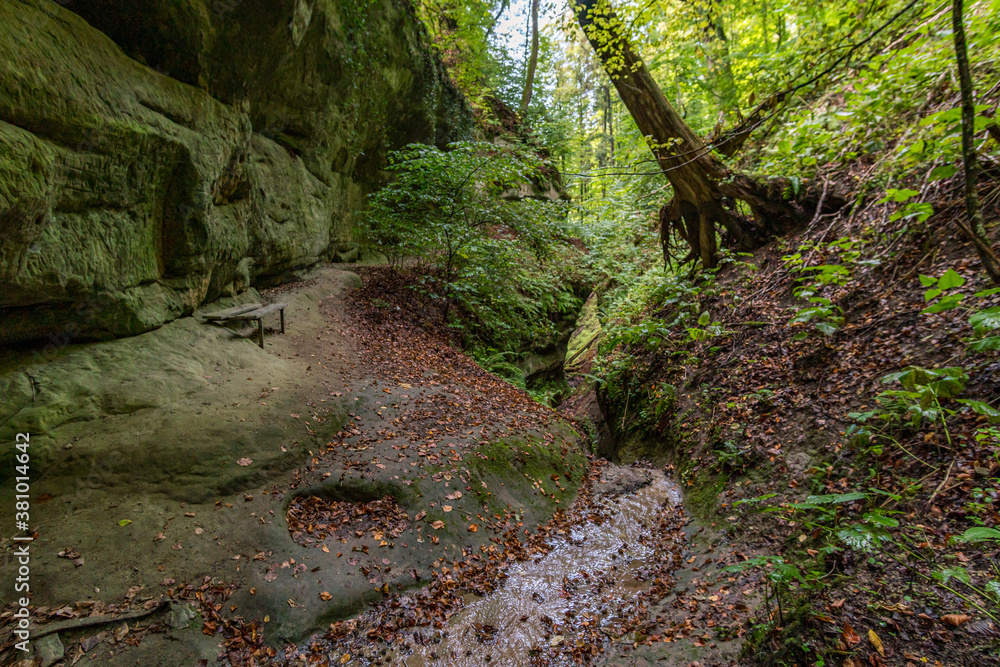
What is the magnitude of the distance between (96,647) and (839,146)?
10687mm

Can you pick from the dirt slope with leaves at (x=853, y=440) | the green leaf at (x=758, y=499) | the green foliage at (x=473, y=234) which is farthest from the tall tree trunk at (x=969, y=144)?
the green foliage at (x=473, y=234)

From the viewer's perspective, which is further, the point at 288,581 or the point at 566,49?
the point at 566,49

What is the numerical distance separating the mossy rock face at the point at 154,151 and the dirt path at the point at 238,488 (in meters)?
0.75

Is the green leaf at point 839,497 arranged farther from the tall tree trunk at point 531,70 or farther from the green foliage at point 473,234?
the tall tree trunk at point 531,70

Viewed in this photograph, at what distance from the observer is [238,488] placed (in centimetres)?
473

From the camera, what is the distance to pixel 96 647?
319cm

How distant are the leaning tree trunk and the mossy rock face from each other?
5.55m

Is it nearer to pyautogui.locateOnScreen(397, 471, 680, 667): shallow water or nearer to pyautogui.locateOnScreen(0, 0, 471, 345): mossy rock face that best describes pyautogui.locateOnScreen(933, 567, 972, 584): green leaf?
pyautogui.locateOnScreen(397, 471, 680, 667): shallow water

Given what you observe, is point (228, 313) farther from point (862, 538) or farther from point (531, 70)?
point (531, 70)

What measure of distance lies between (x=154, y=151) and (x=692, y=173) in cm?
915

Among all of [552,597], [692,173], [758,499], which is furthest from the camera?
[692,173]

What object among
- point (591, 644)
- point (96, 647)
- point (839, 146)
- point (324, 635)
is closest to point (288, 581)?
point (324, 635)

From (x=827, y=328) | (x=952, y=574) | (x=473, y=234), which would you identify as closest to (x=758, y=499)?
(x=952, y=574)

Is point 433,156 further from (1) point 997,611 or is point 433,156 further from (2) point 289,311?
(1) point 997,611
